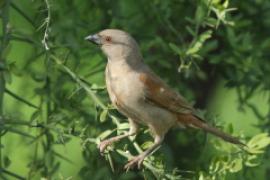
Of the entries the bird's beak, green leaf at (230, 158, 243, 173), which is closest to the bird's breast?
the bird's beak

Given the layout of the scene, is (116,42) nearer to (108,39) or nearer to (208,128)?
(108,39)

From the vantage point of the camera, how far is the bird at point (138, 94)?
13.5ft

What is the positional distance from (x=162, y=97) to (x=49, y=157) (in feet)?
1.89

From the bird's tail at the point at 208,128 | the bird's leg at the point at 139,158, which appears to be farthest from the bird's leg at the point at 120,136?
the bird's tail at the point at 208,128

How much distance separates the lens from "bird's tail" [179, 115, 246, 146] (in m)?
4.09

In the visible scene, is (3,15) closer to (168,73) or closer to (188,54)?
(188,54)

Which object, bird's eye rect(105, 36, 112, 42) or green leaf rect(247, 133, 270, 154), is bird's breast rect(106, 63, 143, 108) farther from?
green leaf rect(247, 133, 270, 154)

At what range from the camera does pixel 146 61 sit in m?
4.59

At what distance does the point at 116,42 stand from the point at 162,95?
1.05 feet

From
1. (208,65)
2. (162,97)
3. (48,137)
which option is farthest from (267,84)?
(48,137)

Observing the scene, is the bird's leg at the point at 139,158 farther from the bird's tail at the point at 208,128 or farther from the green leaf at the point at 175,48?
the green leaf at the point at 175,48

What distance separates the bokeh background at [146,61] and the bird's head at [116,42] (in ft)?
0.38

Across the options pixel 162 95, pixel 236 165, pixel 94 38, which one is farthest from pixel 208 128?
pixel 94 38

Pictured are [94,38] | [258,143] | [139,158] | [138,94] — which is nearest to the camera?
[139,158]
